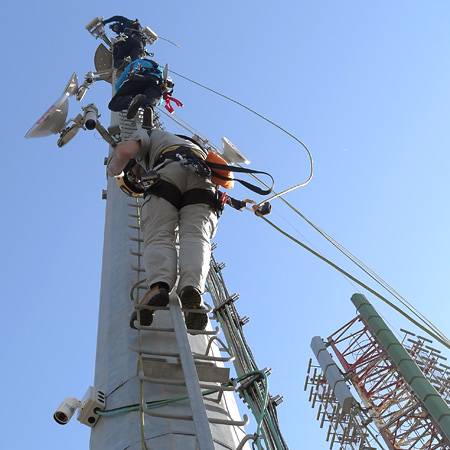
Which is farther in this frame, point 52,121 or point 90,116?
point 52,121

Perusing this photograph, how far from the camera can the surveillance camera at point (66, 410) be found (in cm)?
438

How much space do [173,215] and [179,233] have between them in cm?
19

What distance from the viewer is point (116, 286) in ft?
19.0

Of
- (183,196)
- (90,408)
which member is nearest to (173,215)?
(183,196)

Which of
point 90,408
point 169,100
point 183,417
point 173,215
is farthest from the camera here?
point 169,100

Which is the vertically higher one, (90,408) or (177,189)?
(177,189)

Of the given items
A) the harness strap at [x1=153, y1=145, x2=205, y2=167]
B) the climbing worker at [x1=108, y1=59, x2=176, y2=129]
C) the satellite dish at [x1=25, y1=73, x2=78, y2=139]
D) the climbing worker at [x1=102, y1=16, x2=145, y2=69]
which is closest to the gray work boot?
the harness strap at [x1=153, y1=145, x2=205, y2=167]

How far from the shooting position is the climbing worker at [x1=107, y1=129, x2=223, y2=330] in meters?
4.90

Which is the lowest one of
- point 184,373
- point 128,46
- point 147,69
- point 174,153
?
point 184,373

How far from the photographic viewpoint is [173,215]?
5.57 metres

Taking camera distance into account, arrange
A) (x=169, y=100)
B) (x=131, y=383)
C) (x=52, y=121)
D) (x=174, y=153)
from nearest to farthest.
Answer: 1. (x=131, y=383)
2. (x=174, y=153)
3. (x=52, y=121)
4. (x=169, y=100)

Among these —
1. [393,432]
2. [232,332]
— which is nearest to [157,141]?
[232,332]

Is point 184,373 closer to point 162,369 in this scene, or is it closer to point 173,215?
Result: point 162,369

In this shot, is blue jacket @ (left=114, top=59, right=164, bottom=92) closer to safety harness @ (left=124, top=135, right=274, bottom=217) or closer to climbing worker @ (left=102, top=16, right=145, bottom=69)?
climbing worker @ (left=102, top=16, right=145, bottom=69)
